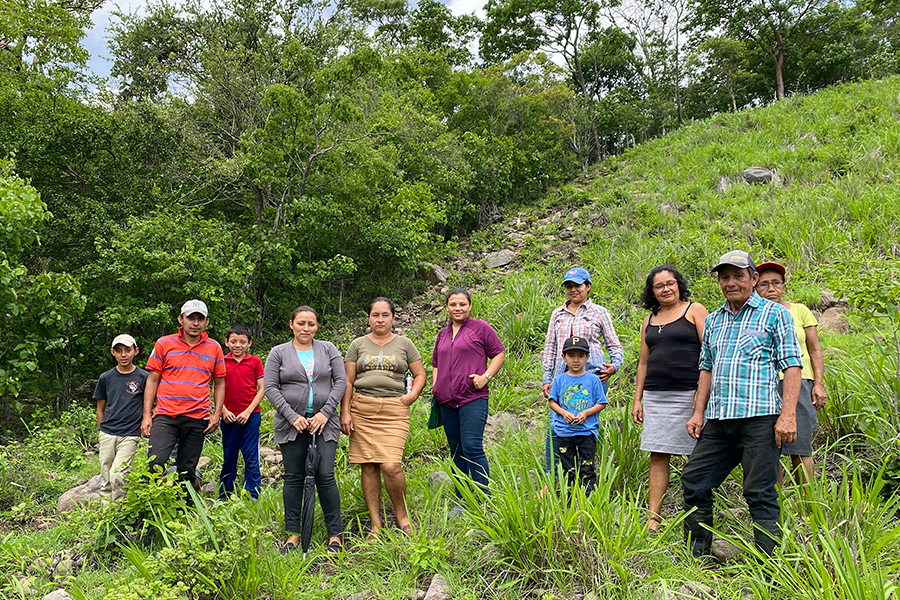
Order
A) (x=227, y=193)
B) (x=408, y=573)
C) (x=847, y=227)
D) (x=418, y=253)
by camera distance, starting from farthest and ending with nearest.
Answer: (x=418, y=253), (x=227, y=193), (x=847, y=227), (x=408, y=573)

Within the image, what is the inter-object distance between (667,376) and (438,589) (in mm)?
1853

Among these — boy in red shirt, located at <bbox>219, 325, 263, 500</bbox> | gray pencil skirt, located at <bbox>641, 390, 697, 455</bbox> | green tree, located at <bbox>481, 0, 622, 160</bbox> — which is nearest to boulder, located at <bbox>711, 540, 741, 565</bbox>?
gray pencil skirt, located at <bbox>641, 390, 697, 455</bbox>

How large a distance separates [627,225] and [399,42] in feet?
53.9

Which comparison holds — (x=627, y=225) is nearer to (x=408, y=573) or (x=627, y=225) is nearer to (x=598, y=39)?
(x=408, y=573)

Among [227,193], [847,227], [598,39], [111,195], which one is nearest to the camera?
[847,227]

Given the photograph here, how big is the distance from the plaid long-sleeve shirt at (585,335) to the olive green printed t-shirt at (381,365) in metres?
1.07

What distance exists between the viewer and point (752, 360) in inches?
113

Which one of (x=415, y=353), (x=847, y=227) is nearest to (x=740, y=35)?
(x=847, y=227)

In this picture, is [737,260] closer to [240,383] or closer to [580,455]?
[580,455]

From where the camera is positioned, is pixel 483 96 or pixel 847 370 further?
pixel 483 96

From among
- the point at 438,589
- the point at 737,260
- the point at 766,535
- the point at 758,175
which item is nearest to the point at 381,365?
the point at 438,589

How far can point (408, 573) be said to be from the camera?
3.19m

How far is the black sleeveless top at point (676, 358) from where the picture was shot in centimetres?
332

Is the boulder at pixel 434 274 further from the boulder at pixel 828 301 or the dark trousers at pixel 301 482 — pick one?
the dark trousers at pixel 301 482
